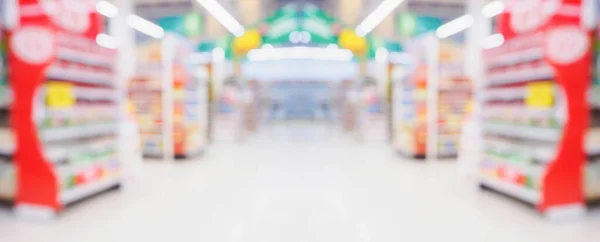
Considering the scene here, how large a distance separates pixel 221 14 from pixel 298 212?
808 centimetres

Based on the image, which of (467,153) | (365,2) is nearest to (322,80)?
(365,2)

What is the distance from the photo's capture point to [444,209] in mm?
3605

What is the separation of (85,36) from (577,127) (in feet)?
14.8

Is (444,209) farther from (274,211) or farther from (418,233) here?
(274,211)

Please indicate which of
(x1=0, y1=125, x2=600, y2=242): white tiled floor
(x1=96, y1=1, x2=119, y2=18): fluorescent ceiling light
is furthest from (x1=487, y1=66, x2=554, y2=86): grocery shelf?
(x1=96, y1=1, x2=119, y2=18): fluorescent ceiling light

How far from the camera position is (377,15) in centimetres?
1183

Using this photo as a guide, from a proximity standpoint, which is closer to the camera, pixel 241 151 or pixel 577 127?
pixel 577 127

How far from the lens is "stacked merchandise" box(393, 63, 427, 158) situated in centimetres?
659

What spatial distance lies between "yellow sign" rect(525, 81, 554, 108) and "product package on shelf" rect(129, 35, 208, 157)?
4.97 m

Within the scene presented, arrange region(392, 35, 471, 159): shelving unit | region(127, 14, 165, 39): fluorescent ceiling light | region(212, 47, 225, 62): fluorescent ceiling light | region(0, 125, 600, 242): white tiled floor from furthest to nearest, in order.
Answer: region(127, 14, 165, 39): fluorescent ceiling light
region(212, 47, 225, 62): fluorescent ceiling light
region(392, 35, 471, 159): shelving unit
region(0, 125, 600, 242): white tiled floor

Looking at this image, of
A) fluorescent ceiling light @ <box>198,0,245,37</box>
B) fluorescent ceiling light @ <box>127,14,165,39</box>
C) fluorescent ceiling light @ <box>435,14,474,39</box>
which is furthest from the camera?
fluorescent ceiling light @ <box>435,14,474,39</box>

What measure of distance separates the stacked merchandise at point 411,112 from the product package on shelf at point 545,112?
8.42 feet

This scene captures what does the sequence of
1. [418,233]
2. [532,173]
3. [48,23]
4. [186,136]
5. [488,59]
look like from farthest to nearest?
[186,136]
[488,59]
[532,173]
[48,23]
[418,233]

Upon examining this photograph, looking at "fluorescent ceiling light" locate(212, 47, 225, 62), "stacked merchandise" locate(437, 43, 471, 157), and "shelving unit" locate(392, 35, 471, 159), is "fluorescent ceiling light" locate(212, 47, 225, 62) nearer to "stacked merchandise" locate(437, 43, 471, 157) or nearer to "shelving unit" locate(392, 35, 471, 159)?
"shelving unit" locate(392, 35, 471, 159)
